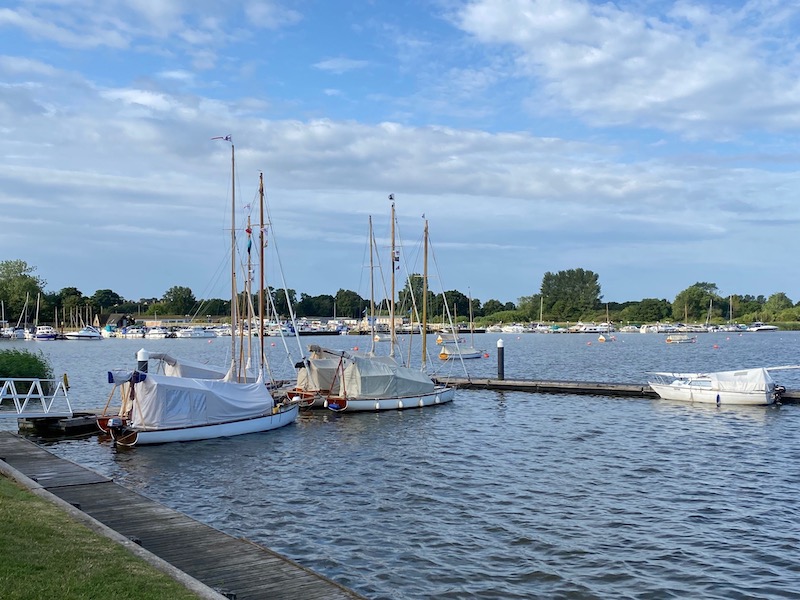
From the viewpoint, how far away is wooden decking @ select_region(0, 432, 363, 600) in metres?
12.7

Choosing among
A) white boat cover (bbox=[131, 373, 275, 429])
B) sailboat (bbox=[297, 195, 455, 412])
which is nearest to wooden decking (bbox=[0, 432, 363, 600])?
white boat cover (bbox=[131, 373, 275, 429])

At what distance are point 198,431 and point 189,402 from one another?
1374 millimetres

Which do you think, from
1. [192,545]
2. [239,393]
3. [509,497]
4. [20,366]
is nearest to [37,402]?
[20,366]

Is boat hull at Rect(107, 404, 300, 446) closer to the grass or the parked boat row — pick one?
the parked boat row

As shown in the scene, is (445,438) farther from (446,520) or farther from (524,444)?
(446,520)

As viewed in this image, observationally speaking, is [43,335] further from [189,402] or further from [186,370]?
[189,402]

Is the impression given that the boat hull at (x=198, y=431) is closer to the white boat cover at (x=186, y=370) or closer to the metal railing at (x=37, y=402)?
the metal railing at (x=37, y=402)

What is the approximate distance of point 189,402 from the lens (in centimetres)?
3406

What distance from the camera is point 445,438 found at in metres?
35.8

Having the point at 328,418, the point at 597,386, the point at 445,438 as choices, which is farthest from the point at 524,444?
the point at 597,386

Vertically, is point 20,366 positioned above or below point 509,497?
above

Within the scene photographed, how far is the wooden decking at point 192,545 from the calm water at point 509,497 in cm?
249

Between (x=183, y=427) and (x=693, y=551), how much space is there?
22.5 meters

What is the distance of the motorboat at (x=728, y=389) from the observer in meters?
45.5
